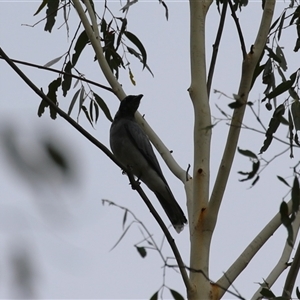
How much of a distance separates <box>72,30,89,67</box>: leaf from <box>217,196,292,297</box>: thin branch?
7.00 ft

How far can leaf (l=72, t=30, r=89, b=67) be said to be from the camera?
14.0 feet

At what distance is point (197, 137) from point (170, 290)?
1.10 metres

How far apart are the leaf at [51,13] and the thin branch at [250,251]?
7.01 feet

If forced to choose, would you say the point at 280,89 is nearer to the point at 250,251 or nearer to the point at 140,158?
the point at 250,251

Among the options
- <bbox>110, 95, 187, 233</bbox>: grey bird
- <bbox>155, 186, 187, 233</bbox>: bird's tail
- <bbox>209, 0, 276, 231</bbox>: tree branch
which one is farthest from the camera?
<bbox>110, 95, 187, 233</bbox>: grey bird

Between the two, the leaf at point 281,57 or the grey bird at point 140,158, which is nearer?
the leaf at point 281,57

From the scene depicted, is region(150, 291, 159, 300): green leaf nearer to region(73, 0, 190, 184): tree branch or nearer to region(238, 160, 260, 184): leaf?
region(238, 160, 260, 184): leaf

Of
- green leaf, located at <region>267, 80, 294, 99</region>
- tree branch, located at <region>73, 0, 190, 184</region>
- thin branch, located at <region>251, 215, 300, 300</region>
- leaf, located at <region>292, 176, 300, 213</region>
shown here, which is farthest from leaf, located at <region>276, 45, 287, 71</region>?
leaf, located at <region>292, 176, 300, 213</region>

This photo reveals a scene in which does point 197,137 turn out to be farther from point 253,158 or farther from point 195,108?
point 253,158

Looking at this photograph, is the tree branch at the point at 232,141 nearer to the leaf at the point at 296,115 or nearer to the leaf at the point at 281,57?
the leaf at the point at 296,115

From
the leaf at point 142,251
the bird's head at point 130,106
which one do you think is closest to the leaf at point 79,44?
the bird's head at point 130,106

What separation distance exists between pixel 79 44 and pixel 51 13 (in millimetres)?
376

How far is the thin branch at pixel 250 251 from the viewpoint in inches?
108

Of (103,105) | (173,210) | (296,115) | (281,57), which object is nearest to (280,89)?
(296,115)
